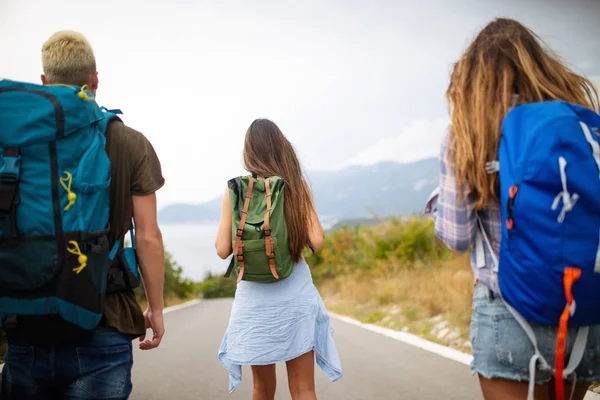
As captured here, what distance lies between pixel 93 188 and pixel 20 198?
9.4 inches

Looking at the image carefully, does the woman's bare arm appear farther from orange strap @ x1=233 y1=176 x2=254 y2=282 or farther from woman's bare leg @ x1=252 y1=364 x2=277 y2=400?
woman's bare leg @ x1=252 y1=364 x2=277 y2=400

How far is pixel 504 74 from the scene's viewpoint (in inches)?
85.5

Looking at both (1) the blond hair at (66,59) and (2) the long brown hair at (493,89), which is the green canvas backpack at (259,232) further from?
(2) the long brown hair at (493,89)

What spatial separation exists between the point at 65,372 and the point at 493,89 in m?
1.86

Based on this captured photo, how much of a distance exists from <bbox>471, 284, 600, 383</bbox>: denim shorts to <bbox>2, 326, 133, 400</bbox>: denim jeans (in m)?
1.32

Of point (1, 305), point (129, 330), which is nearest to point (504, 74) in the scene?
point (129, 330)

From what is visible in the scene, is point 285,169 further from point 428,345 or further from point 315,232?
point 428,345

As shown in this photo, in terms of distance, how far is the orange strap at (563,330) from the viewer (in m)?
1.80

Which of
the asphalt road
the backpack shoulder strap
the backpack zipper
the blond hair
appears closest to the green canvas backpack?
the backpack shoulder strap

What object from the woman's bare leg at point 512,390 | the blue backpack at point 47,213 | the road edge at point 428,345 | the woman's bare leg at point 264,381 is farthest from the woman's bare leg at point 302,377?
the road edge at point 428,345

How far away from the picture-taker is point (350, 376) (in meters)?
6.26

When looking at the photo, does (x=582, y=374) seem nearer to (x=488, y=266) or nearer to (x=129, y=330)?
(x=488, y=266)

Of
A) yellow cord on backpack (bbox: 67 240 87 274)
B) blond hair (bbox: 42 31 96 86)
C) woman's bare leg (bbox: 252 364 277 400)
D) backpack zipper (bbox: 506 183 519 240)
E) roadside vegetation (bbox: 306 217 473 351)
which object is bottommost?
roadside vegetation (bbox: 306 217 473 351)

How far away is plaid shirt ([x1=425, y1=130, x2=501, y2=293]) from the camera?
6.94 ft
